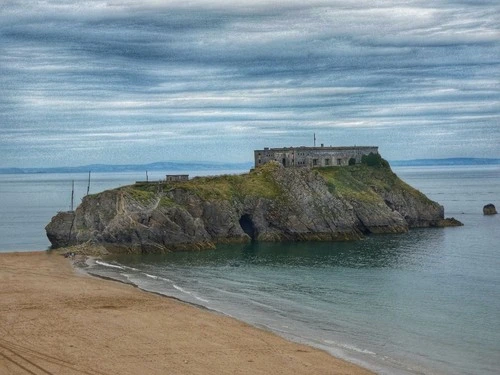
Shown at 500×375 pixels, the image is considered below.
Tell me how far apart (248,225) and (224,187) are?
23.6ft

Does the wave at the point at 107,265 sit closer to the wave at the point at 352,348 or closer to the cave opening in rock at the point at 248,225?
the cave opening in rock at the point at 248,225

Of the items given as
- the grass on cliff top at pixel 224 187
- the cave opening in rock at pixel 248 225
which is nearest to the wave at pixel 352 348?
the grass on cliff top at pixel 224 187

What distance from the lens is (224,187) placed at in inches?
4380

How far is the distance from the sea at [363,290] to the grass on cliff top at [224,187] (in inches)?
395

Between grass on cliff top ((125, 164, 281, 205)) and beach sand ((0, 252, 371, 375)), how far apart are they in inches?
1623

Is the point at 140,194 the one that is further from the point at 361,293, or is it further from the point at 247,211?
the point at 361,293

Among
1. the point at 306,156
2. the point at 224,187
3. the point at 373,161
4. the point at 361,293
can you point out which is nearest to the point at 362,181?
the point at 373,161

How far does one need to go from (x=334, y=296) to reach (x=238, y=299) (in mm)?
8515

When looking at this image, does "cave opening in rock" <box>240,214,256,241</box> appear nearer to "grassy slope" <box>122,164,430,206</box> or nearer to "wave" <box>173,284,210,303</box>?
"grassy slope" <box>122,164,430,206</box>

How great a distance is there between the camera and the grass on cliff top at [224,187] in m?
104

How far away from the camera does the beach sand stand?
3916cm

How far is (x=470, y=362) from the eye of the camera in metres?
41.6

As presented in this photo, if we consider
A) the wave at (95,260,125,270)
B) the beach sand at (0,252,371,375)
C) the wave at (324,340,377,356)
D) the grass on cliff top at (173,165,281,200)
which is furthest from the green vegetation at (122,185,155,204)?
the wave at (324,340,377,356)

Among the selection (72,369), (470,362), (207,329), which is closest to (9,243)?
(207,329)
